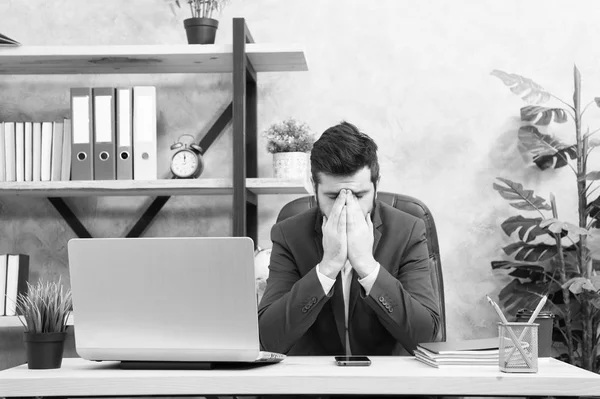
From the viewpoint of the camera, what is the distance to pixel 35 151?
281 centimetres

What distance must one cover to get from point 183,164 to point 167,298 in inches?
62.1

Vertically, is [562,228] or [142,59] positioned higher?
[142,59]

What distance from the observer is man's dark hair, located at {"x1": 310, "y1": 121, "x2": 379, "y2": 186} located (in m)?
→ 1.87

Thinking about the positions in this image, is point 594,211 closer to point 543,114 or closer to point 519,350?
point 543,114

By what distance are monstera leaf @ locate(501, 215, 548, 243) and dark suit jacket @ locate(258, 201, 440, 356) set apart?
961 millimetres

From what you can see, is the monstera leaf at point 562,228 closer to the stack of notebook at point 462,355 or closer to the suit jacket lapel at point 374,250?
the suit jacket lapel at point 374,250

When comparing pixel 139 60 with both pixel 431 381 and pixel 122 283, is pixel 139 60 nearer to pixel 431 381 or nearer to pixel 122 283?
pixel 122 283

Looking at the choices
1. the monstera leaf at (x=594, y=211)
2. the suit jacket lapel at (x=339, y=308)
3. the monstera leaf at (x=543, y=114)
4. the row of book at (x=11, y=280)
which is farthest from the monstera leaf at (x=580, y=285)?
the row of book at (x=11, y=280)

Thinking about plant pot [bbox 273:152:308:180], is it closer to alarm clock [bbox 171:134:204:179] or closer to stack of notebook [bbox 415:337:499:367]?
alarm clock [bbox 171:134:204:179]

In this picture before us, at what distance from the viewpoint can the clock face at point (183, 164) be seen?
2.83 m

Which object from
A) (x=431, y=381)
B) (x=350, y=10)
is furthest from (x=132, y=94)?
(x=431, y=381)

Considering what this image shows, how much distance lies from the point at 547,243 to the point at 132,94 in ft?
5.55

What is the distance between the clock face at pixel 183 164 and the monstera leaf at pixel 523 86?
1.18 meters

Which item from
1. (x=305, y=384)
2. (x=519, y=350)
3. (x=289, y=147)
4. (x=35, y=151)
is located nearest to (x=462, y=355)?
(x=519, y=350)
